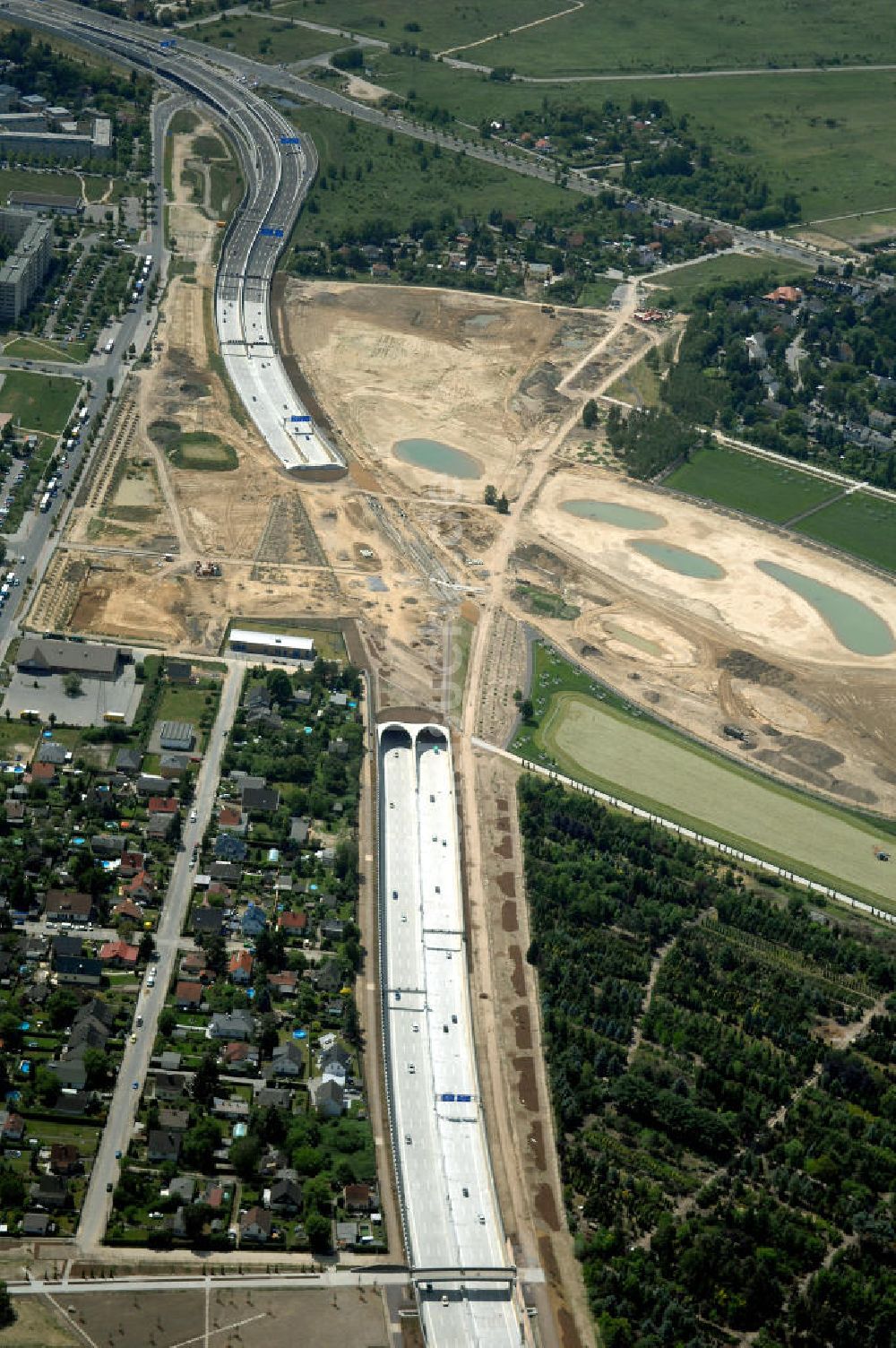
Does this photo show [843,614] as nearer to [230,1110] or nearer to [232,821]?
[232,821]

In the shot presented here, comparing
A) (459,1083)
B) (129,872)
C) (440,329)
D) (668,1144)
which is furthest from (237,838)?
(440,329)

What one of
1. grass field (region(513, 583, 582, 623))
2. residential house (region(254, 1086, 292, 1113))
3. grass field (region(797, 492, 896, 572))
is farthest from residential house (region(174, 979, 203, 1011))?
grass field (region(797, 492, 896, 572))

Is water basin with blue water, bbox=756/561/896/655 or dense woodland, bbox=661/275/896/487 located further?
dense woodland, bbox=661/275/896/487

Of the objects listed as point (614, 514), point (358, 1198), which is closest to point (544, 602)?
point (614, 514)

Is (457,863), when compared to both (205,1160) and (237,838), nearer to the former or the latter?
(237,838)

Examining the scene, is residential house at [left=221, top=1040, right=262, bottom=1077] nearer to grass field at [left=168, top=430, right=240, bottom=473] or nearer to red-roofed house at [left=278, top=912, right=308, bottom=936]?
red-roofed house at [left=278, top=912, right=308, bottom=936]

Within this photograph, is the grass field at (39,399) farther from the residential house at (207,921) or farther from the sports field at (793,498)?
the residential house at (207,921)
